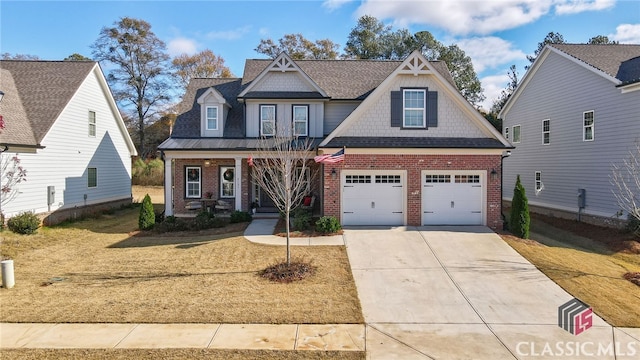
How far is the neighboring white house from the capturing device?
1572 cm

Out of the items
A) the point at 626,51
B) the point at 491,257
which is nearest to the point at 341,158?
the point at 491,257

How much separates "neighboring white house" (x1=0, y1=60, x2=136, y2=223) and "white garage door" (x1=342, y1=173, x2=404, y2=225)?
1347cm

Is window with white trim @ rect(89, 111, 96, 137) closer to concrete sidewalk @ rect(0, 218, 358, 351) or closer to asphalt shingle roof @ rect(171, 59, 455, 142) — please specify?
asphalt shingle roof @ rect(171, 59, 455, 142)

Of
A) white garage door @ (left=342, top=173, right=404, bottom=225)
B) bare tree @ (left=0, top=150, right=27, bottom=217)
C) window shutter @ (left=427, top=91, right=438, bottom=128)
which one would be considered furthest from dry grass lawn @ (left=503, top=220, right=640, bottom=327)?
bare tree @ (left=0, top=150, right=27, bottom=217)

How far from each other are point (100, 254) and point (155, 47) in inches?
1307

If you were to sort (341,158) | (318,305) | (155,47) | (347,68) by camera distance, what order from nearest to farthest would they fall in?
(318,305), (341,158), (347,68), (155,47)

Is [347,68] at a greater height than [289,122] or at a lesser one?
greater

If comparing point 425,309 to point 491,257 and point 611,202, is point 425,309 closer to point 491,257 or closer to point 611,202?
point 491,257

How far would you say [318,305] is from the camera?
818 centimetres

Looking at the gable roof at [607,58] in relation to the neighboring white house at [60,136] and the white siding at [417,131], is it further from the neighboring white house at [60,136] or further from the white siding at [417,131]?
the neighboring white house at [60,136]

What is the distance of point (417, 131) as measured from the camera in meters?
15.5

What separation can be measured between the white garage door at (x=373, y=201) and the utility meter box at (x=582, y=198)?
941 cm

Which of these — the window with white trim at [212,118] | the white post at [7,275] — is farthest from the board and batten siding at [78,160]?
the window with white trim at [212,118]

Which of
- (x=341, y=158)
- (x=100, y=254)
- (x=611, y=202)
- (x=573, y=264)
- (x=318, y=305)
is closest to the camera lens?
(x=318, y=305)
